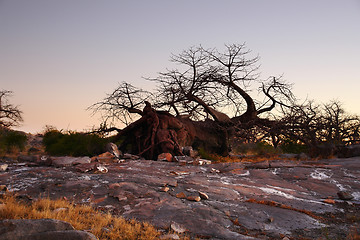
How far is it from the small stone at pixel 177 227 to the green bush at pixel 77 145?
7.98 metres

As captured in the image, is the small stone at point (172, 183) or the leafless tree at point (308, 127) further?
the leafless tree at point (308, 127)

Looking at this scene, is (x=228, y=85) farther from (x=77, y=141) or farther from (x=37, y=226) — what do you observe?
(x=37, y=226)

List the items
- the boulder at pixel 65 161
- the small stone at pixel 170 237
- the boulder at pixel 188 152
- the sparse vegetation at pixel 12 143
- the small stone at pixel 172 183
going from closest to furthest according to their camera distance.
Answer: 1. the small stone at pixel 170 237
2. the small stone at pixel 172 183
3. the boulder at pixel 65 161
4. the boulder at pixel 188 152
5. the sparse vegetation at pixel 12 143

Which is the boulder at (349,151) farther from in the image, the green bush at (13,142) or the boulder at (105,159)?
the green bush at (13,142)

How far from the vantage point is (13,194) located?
18.0ft

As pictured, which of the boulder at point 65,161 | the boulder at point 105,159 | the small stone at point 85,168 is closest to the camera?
the small stone at point 85,168

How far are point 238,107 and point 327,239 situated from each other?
11.2 metres

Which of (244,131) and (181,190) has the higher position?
(244,131)

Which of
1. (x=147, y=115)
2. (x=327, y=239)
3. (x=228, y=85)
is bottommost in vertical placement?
(x=327, y=239)

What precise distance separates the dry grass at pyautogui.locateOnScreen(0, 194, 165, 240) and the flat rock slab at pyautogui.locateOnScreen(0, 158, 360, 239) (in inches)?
15.7

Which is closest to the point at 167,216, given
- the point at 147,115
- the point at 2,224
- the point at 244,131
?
the point at 2,224

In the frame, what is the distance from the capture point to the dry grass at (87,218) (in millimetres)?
4062

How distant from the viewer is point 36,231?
3402mm

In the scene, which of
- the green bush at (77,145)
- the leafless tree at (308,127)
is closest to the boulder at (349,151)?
the leafless tree at (308,127)
